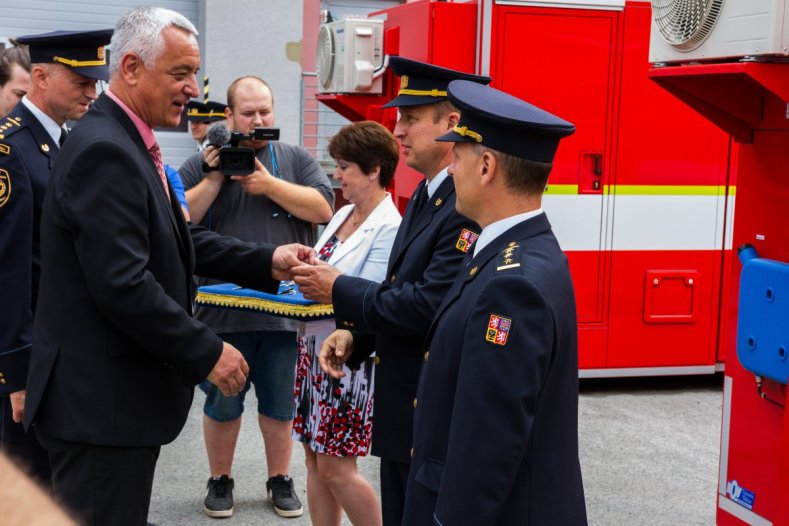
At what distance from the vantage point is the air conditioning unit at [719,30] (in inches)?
115

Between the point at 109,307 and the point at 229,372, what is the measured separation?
1.28 ft

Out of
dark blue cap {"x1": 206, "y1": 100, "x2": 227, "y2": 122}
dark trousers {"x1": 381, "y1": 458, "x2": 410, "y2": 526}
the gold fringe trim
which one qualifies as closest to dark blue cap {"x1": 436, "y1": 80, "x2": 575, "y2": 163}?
dark trousers {"x1": 381, "y1": 458, "x2": 410, "y2": 526}

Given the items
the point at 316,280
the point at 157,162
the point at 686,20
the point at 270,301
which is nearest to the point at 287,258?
the point at 316,280

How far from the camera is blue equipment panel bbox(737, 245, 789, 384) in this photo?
3133mm

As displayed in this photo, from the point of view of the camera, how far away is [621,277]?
21.8ft

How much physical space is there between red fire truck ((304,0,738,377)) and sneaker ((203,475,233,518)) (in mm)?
2626

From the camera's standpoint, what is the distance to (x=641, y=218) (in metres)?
6.67

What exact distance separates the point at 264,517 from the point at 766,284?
2562 mm

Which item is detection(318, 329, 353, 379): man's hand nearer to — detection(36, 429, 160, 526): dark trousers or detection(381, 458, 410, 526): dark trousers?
detection(381, 458, 410, 526): dark trousers

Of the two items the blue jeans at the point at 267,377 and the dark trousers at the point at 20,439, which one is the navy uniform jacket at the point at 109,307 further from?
the blue jeans at the point at 267,377

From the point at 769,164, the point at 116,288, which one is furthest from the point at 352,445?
the point at 769,164

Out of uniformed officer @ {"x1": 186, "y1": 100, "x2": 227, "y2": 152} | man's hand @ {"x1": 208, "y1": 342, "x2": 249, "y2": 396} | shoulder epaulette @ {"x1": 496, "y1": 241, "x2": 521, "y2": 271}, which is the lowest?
man's hand @ {"x1": 208, "y1": 342, "x2": 249, "y2": 396}

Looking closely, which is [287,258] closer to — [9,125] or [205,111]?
Result: [9,125]

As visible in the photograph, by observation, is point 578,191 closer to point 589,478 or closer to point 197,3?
point 589,478
